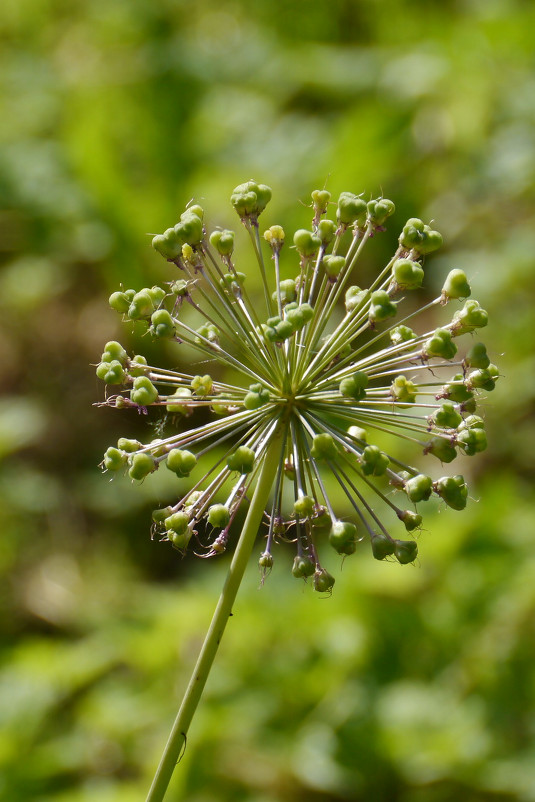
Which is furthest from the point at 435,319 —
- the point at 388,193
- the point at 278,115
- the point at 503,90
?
the point at 278,115

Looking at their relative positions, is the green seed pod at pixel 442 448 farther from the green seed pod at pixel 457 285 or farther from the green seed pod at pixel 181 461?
the green seed pod at pixel 181 461

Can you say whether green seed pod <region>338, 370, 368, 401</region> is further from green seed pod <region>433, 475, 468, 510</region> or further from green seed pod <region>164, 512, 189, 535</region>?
green seed pod <region>164, 512, 189, 535</region>

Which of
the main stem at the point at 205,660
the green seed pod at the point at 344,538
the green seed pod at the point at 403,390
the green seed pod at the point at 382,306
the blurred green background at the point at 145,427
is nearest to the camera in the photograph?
the main stem at the point at 205,660

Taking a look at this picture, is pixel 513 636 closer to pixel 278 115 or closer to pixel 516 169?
pixel 516 169

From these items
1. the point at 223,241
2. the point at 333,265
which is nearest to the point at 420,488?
the point at 333,265

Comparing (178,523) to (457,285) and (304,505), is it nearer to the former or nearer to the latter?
(304,505)

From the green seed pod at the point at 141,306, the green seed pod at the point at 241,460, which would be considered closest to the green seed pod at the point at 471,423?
the green seed pod at the point at 241,460

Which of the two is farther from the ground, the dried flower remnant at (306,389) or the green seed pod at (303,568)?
the dried flower remnant at (306,389)
